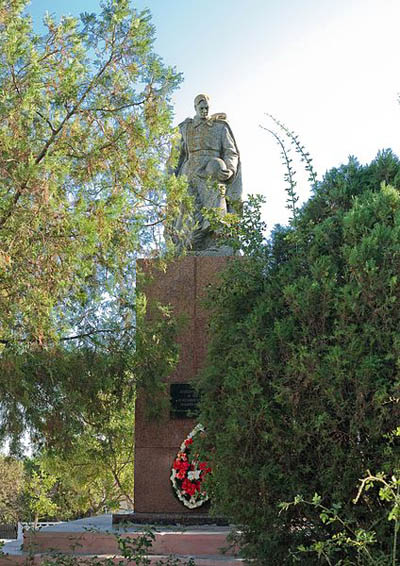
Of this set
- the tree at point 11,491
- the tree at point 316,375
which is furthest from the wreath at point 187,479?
the tree at point 11,491

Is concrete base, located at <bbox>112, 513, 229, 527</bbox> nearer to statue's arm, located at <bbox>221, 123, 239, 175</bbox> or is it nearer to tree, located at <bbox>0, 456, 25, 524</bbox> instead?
statue's arm, located at <bbox>221, 123, 239, 175</bbox>

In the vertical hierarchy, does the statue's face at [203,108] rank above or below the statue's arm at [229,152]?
above

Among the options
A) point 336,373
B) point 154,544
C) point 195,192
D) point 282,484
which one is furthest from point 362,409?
point 195,192

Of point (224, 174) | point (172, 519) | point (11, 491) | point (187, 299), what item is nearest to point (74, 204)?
point (187, 299)

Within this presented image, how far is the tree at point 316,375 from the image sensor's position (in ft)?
11.2

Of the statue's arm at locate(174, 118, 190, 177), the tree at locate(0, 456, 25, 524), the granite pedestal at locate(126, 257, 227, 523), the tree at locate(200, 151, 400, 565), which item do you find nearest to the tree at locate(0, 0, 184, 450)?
the granite pedestal at locate(126, 257, 227, 523)

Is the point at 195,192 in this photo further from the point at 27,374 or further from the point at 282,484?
the point at 282,484

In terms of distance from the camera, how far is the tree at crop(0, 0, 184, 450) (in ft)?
19.7

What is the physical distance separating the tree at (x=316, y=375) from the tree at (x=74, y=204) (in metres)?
Answer: 2.36

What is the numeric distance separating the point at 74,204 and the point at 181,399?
224 centimetres

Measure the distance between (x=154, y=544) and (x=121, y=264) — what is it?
253 cm

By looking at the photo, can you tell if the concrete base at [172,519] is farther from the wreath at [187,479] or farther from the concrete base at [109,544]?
the concrete base at [109,544]

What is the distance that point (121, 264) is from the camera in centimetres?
688

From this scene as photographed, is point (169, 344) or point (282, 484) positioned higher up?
point (169, 344)
